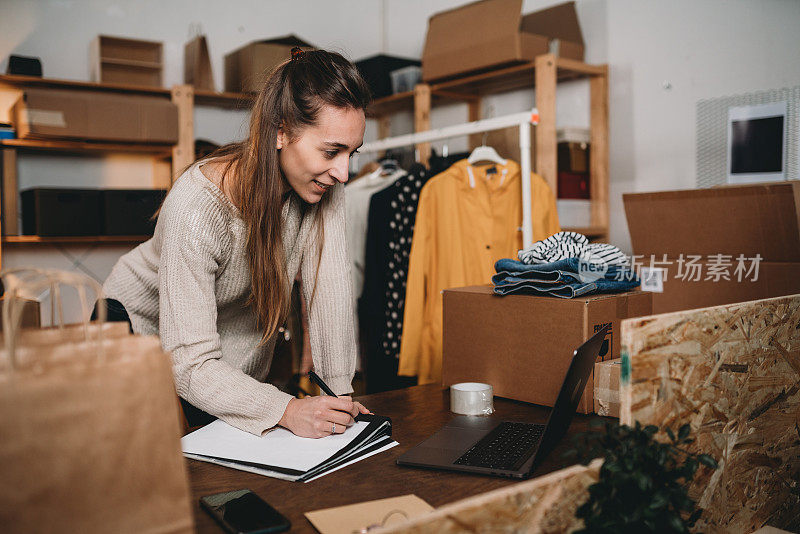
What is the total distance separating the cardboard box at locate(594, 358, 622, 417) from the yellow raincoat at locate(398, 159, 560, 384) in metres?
1.17

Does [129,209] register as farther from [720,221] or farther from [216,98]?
[720,221]

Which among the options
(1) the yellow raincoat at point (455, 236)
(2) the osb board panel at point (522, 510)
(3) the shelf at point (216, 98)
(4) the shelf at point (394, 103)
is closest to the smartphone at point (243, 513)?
(2) the osb board panel at point (522, 510)

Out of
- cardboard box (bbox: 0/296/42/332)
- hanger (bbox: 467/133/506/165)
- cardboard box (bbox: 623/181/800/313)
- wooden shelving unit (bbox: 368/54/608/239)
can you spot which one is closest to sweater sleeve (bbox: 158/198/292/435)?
cardboard box (bbox: 0/296/42/332)

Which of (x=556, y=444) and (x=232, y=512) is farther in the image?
(x=556, y=444)

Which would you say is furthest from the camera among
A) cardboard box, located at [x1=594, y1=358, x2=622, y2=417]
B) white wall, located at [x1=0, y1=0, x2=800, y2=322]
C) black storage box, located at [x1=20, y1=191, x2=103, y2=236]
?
black storage box, located at [x1=20, y1=191, x2=103, y2=236]

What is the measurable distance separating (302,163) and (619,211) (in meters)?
1.84

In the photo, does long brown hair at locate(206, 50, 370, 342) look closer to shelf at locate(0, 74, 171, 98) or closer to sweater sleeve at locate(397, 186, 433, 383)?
sweater sleeve at locate(397, 186, 433, 383)

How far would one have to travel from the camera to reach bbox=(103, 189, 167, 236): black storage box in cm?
299

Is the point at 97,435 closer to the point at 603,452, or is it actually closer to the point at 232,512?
the point at 232,512

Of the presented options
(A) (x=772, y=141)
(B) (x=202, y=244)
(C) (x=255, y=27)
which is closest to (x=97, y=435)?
(B) (x=202, y=244)

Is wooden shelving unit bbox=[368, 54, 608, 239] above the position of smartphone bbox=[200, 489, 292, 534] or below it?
above

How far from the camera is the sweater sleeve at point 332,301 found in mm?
1533

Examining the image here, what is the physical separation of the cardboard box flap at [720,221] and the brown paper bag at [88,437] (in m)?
1.42

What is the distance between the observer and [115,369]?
1.98 feet
